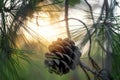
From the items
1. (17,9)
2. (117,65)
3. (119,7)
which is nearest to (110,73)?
(117,65)

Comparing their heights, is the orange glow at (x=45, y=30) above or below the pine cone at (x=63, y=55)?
above

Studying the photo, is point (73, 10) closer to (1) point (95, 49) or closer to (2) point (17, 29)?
(1) point (95, 49)

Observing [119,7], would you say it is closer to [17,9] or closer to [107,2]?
[107,2]

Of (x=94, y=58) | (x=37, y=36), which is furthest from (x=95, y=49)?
(x=37, y=36)

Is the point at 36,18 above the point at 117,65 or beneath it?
above

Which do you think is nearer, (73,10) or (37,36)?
(37,36)

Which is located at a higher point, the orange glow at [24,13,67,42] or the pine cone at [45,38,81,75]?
Answer: the orange glow at [24,13,67,42]
